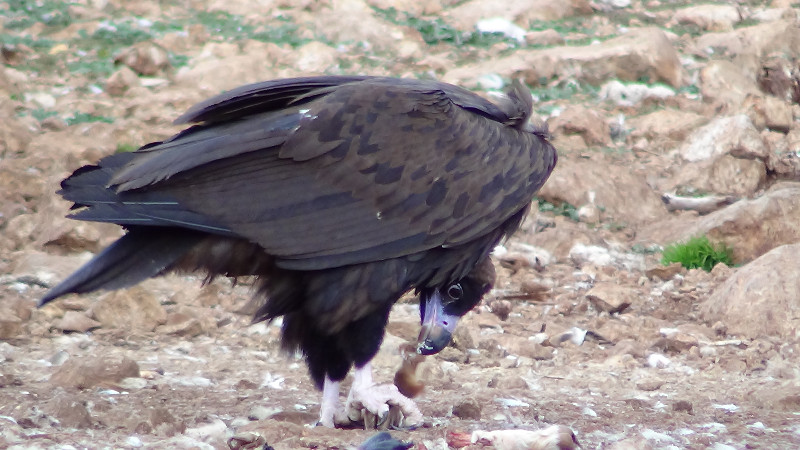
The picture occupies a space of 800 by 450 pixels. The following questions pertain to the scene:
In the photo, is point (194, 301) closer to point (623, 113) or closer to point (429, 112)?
point (429, 112)

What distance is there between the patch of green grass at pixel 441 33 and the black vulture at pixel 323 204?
5820 mm

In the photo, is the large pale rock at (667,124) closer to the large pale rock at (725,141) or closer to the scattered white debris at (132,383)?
the large pale rock at (725,141)

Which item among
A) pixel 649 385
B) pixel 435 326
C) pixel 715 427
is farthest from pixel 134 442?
pixel 649 385

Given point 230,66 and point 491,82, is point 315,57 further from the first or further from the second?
point 491,82

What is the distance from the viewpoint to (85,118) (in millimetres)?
8469

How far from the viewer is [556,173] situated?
798 cm

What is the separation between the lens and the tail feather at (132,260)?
162 inches

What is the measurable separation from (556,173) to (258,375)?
3.41 metres

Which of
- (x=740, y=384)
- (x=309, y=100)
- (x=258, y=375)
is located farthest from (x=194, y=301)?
(x=740, y=384)

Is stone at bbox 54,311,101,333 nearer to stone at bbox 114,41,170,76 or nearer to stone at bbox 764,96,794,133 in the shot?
stone at bbox 114,41,170,76


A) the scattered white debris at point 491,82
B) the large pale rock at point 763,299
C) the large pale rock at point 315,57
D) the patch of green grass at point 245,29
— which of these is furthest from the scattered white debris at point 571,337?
the patch of green grass at point 245,29

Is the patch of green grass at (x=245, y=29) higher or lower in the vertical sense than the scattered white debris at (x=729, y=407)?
higher

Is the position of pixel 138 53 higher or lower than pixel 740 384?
higher

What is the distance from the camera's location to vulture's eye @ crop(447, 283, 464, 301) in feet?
15.6
